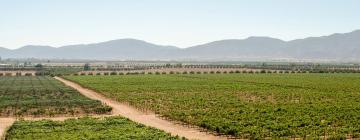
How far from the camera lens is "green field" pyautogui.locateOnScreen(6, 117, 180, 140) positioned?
27.1 meters

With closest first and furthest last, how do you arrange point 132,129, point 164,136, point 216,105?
point 164,136 → point 132,129 → point 216,105

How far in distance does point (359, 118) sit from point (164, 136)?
15.1m

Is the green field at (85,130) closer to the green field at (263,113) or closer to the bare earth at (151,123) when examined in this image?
the bare earth at (151,123)

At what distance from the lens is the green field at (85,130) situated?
27.1 m

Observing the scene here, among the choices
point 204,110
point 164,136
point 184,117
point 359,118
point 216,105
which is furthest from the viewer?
point 216,105

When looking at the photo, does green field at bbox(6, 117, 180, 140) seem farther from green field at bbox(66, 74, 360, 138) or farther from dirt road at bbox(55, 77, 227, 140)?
green field at bbox(66, 74, 360, 138)

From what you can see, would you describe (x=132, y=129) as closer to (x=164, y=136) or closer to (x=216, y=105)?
(x=164, y=136)

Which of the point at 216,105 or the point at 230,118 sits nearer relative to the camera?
the point at 230,118

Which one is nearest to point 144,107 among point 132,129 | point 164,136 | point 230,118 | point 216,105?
point 216,105

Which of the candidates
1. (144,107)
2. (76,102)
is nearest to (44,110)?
(76,102)

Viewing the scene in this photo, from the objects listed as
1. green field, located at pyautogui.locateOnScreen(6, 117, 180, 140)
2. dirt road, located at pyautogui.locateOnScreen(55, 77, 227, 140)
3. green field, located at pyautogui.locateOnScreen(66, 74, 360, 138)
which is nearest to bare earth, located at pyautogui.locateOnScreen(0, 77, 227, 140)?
dirt road, located at pyautogui.locateOnScreen(55, 77, 227, 140)

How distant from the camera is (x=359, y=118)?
34438 millimetres

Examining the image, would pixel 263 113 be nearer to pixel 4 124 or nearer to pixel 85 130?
pixel 85 130

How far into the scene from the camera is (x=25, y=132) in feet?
95.7
